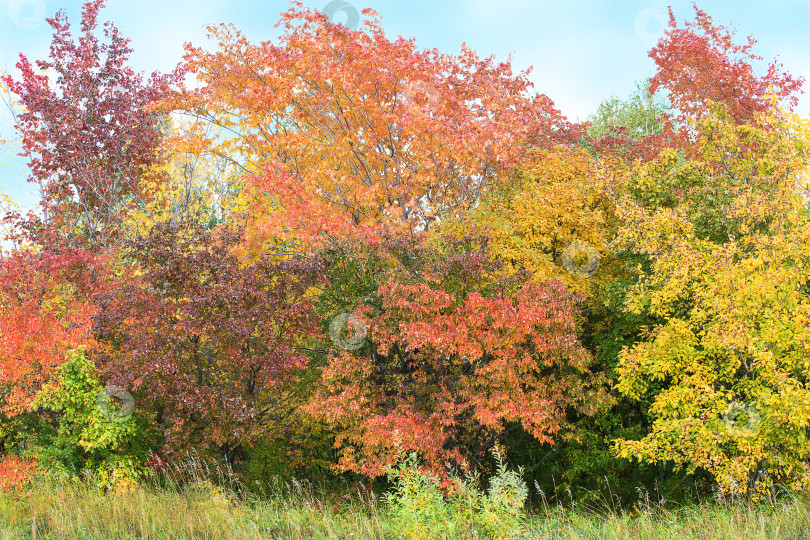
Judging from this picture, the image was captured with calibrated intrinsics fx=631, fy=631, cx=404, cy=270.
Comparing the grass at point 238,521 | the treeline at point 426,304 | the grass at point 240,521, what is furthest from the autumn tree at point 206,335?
the grass at point 238,521

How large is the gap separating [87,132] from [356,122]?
32.9 ft

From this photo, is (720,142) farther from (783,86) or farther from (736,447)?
(783,86)

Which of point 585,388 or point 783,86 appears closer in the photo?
point 585,388

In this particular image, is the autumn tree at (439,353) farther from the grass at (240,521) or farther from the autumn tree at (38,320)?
the autumn tree at (38,320)

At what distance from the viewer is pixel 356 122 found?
18016mm

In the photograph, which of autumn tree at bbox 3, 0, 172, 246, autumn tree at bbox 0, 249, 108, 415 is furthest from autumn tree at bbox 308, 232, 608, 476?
autumn tree at bbox 3, 0, 172, 246

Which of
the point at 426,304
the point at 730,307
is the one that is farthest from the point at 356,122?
the point at 730,307

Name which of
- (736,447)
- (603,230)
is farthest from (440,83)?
(736,447)

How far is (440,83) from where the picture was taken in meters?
17.3

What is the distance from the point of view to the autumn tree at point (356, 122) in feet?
52.0

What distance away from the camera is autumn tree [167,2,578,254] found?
15.8m

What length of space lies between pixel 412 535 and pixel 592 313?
34.6ft

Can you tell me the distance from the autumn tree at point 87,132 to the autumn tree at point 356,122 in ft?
13.5

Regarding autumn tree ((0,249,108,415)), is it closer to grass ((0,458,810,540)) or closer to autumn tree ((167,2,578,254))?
grass ((0,458,810,540))
